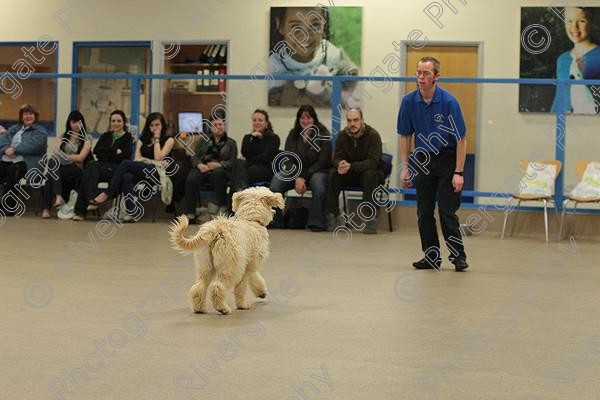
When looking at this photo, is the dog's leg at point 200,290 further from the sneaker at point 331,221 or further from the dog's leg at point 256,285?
the sneaker at point 331,221

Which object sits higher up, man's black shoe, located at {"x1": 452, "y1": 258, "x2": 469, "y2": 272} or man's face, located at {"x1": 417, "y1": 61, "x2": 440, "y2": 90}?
man's face, located at {"x1": 417, "y1": 61, "x2": 440, "y2": 90}

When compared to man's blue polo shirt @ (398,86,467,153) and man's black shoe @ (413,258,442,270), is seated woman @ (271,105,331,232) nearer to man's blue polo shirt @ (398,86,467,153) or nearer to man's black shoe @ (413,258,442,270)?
man's black shoe @ (413,258,442,270)

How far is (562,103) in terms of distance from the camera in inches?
439

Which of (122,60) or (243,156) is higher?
(122,60)

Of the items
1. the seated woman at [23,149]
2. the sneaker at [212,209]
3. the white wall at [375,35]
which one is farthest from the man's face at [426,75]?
the seated woman at [23,149]

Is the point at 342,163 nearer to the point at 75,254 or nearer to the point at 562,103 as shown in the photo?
the point at 562,103

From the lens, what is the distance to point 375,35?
13211mm

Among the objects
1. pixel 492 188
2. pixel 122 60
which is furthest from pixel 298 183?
pixel 122 60

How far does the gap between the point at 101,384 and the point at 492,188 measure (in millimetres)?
8043

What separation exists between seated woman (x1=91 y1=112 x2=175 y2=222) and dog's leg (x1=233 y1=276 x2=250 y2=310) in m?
6.10

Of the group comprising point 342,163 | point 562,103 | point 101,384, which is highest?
point 562,103

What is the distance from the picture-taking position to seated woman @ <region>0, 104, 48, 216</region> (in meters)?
12.1

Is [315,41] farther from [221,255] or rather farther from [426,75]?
[221,255]

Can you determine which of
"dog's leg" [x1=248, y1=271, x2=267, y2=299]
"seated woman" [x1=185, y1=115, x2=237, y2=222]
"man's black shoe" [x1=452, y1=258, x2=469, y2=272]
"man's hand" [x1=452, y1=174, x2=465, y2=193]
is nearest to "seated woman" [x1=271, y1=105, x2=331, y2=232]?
"seated woman" [x1=185, y1=115, x2=237, y2=222]
